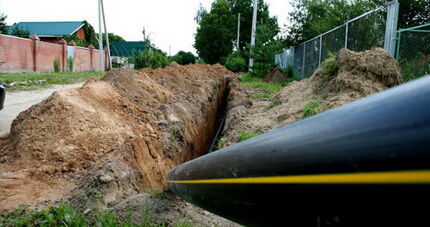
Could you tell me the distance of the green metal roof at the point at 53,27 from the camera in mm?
50156

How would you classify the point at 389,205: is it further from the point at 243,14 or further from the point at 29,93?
the point at 243,14

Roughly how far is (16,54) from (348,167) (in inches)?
1030

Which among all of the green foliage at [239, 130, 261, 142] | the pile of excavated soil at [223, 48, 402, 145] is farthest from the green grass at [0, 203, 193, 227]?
the pile of excavated soil at [223, 48, 402, 145]

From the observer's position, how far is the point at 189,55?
171 ft

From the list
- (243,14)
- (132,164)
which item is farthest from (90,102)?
(243,14)

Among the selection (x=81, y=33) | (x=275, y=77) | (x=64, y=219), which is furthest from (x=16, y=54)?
(x=81, y=33)

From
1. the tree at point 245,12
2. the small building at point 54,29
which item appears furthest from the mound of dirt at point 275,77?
the small building at point 54,29

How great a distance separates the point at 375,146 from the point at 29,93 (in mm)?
11861

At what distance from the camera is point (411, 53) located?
27.7 ft

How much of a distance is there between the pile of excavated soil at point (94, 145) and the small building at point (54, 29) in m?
46.9

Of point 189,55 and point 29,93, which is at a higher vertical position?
point 189,55

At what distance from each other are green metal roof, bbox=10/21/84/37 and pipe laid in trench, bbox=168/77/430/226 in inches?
2125

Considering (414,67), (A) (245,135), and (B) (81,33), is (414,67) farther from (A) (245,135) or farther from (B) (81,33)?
(B) (81,33)

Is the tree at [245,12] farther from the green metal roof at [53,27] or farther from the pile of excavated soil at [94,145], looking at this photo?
the pile of excavated soil at [94,145]
